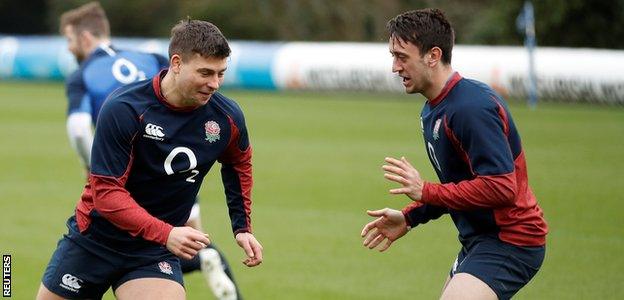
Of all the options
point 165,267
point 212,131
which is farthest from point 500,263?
point 165,267

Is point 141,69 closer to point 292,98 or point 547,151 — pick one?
point 547,151

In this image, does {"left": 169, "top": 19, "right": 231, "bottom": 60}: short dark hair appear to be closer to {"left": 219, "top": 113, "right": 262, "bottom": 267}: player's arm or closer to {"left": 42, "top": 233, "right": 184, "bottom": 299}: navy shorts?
{"left": 219, "top": 113, "right": 262, "bottom": 267}: player's arm

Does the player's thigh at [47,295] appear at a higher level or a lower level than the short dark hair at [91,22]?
lower

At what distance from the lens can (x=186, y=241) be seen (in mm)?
5551

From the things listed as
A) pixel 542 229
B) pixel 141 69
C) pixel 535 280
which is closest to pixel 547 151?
pixel 535 280

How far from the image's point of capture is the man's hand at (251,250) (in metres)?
6.16

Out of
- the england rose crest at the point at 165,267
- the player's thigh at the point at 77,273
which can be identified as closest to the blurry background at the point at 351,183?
the england rose crest at the point at 165,267

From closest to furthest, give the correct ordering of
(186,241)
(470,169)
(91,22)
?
(186,241)
(470,169)
(91,22)

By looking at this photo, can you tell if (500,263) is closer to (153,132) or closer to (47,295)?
(153,132)

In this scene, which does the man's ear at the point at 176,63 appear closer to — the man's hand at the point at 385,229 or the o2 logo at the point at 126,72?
the man's hand at the point at 385,229

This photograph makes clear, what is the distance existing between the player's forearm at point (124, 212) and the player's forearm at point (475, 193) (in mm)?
1357

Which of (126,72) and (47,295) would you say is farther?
(126,72)

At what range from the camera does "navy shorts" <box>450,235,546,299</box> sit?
5.82 metres

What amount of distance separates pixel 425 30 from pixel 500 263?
4.20 ft
